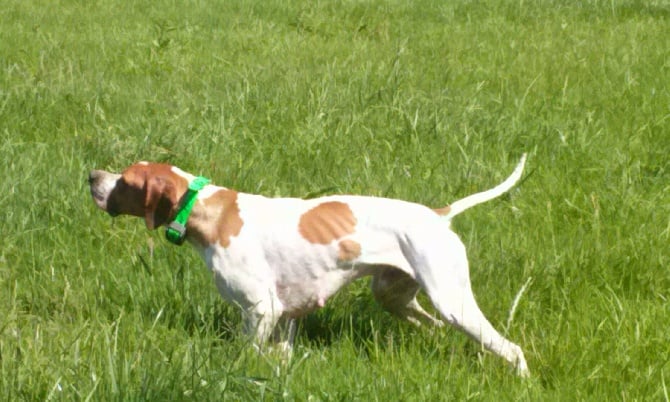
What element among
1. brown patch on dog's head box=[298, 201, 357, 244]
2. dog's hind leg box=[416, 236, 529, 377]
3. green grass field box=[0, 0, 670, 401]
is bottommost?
green grass field box=[0, 0, 670, 401]

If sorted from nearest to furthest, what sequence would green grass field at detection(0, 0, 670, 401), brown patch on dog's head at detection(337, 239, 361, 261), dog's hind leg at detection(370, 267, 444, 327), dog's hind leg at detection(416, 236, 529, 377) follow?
1. green grass field at detection(0, 0, 670, 401)
2. dog's hind leg at detection(416, 236, 529, 377)
3. brown patch on dog's head at detection(337, 239, 361, 261)
4. dog's hind leg at detection(370, 267, 444, 327)

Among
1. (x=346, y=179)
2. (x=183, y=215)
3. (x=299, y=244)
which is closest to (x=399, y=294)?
(x=299, y=244)

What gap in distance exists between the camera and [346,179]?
513 centimetres

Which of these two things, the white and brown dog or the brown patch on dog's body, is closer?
the white and brown dog

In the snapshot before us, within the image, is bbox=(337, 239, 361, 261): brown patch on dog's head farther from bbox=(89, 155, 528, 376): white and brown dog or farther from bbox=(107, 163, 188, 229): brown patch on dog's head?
bbox=(107, 163, 188, 229): brown patch on dog's head

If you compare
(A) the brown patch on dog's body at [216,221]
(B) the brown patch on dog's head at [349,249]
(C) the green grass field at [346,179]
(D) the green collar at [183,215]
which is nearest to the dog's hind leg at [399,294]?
(C) the green grass field at [346,179]

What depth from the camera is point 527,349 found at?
11.8 ft

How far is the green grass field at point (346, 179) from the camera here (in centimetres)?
326

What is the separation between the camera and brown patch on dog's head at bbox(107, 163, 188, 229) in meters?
3.63

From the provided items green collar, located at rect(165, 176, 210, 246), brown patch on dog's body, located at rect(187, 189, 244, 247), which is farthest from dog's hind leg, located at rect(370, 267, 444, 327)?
green collar, located at rect(165, 176, 210, 246)

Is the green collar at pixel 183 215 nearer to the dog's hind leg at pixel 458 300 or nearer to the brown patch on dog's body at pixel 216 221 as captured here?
the brown patch on dog's body at pixel 216 221

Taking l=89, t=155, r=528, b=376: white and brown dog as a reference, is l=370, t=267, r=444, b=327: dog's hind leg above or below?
below

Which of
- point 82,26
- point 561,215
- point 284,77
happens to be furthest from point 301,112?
point 82,26

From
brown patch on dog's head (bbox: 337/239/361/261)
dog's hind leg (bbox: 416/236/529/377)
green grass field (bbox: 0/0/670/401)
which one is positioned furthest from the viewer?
brown patch on dog's head (bbox: 337/239/361/261)
